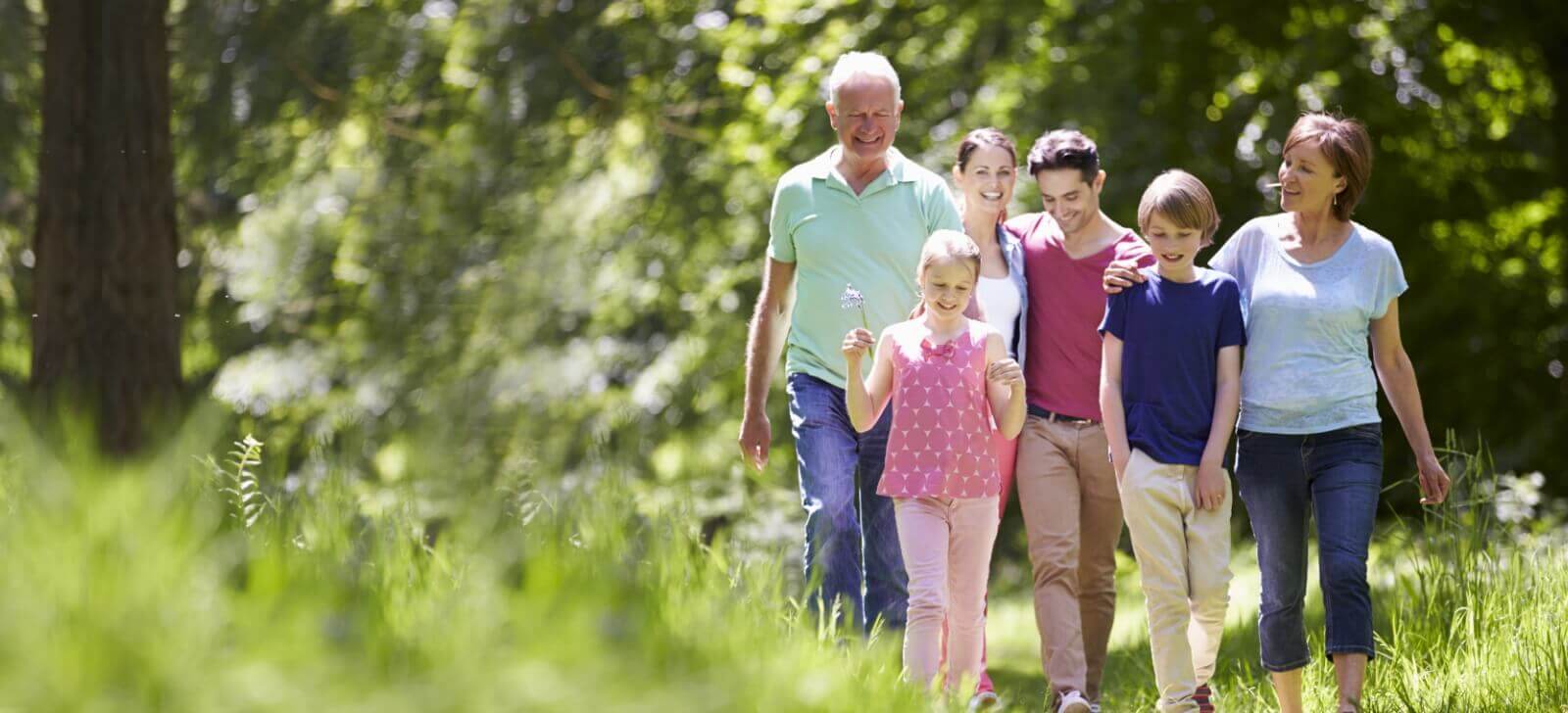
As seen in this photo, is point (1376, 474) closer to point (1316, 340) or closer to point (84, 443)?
point (1316, 340)

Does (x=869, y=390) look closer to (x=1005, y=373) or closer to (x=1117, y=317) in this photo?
(x=1005, y=373)

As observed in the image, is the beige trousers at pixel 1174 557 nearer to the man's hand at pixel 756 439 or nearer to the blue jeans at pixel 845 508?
the blue jeans at pixel 845 508

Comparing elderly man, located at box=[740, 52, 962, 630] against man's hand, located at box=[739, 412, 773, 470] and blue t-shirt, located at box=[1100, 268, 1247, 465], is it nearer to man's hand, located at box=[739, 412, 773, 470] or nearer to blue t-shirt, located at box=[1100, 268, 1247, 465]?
man's hand, located at box=[739, 412, 773, 470]

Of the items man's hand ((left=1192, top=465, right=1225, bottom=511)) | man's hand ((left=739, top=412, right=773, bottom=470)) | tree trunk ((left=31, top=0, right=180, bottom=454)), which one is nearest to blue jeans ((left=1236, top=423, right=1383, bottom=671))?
man's hand ((left=1192, top=465, right=1225, bottom=511))

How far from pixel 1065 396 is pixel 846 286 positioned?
0.78 metres

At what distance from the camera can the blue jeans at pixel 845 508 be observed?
5.02m

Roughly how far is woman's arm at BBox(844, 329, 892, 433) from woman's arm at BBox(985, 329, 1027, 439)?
0.30 meters

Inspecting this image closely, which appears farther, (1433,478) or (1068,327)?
(1068,327)

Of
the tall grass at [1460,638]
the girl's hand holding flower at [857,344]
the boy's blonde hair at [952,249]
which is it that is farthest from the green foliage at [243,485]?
the tall grass at [1460,638]

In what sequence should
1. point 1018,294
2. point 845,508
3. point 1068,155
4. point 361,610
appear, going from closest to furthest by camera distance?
point 361,610 → point 845,508 → point 1068,155 → point 1018,294

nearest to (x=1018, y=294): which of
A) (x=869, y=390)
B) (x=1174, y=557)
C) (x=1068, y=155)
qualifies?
(x=1068, y=155)

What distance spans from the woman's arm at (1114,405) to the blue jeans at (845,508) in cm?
70

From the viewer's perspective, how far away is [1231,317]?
473cm

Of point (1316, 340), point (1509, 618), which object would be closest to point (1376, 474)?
point (1316, 340)
